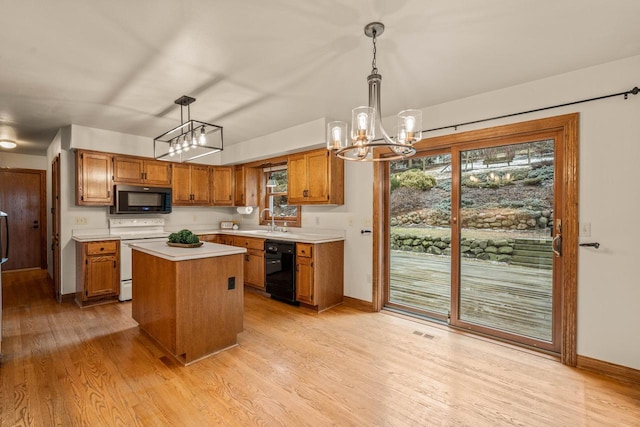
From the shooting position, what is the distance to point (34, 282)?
543 cm

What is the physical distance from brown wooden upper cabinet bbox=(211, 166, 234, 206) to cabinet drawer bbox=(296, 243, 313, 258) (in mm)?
2386

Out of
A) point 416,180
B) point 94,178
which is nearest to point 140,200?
point 94,178

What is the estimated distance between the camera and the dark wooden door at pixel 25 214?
617cm

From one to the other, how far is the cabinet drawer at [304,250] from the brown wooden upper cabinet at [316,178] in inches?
24.9

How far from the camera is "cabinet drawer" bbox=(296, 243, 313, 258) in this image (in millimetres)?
3936

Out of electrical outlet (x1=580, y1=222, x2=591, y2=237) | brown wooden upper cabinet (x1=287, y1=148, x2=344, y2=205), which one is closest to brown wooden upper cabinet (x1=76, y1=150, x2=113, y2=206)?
brown wooden upper cabinet (x1=287, y1=148, x2=344, y2=205)

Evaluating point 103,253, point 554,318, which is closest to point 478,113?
point 554,318

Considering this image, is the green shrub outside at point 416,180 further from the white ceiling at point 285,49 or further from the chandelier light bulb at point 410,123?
the chandelier light bulb at point 410,123

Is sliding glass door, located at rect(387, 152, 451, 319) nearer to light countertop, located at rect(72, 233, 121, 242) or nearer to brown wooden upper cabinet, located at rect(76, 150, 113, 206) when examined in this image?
light countertop, located at rect(72, 233, 121, 242)

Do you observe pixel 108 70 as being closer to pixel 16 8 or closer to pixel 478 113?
pixel 16 8

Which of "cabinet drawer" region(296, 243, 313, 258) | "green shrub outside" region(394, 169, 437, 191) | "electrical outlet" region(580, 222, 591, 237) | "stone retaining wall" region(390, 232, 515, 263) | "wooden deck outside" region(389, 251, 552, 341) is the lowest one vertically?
"wooden deck outside" region(389, 251, 552, 341)

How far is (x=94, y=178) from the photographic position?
4457 mm

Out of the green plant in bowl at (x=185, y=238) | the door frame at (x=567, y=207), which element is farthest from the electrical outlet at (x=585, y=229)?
the green plant in bowl at (x=185, y=238)

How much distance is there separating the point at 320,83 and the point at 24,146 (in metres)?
6.01
